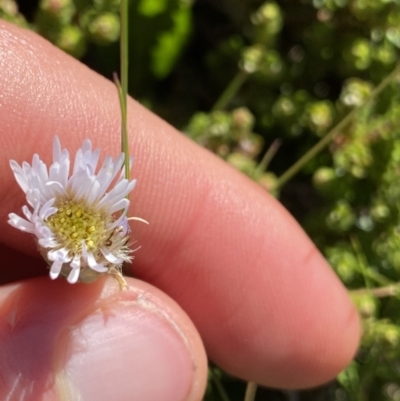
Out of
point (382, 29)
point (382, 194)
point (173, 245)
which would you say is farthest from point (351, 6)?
point (173, 245)

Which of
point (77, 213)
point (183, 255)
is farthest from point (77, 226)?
point (183, 255)

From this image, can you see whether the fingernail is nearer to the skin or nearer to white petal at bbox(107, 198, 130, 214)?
the skin

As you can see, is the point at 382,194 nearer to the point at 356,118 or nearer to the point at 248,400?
the point at 356,118

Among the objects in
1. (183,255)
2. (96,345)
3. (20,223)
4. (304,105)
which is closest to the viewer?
(20,223)

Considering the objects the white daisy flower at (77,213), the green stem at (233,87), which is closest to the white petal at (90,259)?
the white daisy flower at (77,213)

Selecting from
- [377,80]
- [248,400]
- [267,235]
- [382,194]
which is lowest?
[248,400]

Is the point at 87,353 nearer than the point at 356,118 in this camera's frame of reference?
Yes

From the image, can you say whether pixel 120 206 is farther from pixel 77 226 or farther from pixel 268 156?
pixel 268 156
